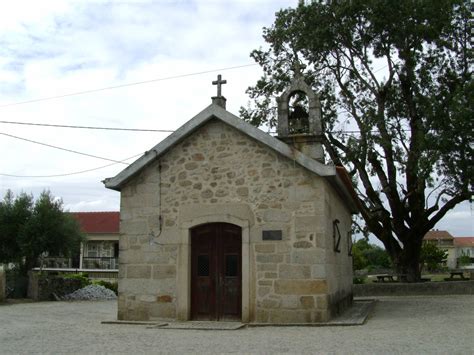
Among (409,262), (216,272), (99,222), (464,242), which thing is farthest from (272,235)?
(464,242)

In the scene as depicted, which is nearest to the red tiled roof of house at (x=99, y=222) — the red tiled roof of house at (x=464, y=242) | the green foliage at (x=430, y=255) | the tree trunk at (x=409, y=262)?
the tree trunk at (x=409, y=262)

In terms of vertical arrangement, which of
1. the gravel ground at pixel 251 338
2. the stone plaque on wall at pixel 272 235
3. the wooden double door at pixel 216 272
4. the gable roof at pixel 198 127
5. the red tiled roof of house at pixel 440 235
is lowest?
the gravel ground at pixel 251 338

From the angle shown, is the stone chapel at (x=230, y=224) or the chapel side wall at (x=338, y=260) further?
the chapel side wall at (x=338, y=260)

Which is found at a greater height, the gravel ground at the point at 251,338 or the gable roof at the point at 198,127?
the gable roof at the point at 198,127

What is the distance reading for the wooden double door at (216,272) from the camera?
1238 centimetres

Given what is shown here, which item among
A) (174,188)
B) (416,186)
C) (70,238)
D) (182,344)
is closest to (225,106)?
(174,188)

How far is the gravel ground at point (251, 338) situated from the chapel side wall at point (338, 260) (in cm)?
107

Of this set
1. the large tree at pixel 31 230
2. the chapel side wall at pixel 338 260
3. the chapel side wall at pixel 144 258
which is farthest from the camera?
the large tree at pixel 31 230

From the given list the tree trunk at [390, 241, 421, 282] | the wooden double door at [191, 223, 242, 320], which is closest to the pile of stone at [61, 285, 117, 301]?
the wooden double door at [191, 223, 242, 320]

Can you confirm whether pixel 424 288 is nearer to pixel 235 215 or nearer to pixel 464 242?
pixel 235 215

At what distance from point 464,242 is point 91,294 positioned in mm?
90343

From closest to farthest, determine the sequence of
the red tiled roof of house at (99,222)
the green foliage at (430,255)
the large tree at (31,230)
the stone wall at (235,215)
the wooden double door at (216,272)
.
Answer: the stone wall at (235,215) < the wooden double door at (216,272) < the large tree at (31,230) < the red tiled roof of house at (99,222) < the green foliage at (430,255)

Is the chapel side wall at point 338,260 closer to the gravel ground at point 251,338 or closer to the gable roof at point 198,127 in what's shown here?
the gable roof at point 198,127

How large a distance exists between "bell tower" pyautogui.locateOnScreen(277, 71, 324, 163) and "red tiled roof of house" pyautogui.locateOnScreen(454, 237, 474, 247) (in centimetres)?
8826
